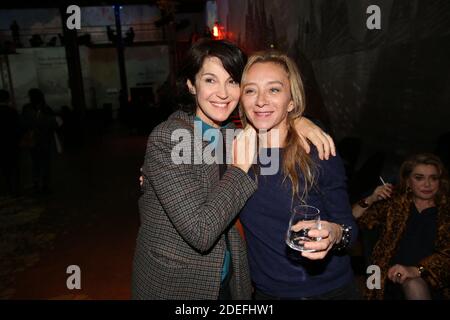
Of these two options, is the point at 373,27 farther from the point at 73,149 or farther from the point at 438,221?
the point at 73,149

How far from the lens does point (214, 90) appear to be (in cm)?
152

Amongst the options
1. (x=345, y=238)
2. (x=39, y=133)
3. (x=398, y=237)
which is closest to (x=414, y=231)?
(x=398, y=237)

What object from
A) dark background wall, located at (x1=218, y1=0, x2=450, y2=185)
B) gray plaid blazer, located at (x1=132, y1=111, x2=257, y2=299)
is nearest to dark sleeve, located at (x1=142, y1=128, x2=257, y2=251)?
gray plaid blazer, located at (x1=132, y1=111, x2=257, y2=299)

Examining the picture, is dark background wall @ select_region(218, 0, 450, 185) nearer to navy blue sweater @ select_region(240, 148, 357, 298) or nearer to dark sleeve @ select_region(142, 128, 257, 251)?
navy blue sweater @ select_region(240, 148, 357, 298)

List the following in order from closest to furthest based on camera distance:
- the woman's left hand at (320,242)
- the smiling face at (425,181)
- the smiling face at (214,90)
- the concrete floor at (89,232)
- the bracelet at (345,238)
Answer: the woman's left hand at (320,242)
the bracelet at (345,238)
the smiling face at (214,90)
the smiling face at (425,181)
the concrete floor at (89,232)

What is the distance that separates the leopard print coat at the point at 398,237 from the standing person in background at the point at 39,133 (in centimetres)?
532

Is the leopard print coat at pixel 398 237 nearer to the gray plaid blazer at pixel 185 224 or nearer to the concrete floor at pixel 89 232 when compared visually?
the gray plaid blazer at pixel 185 224

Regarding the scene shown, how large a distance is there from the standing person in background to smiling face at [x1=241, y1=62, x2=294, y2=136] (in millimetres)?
5232

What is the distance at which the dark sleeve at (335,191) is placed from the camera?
1.42 metres

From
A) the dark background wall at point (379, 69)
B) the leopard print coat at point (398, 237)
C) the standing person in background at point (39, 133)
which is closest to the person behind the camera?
the leopard print coat at point (398, 237)

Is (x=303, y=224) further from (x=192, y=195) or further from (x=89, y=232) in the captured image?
(x=89, y=232)

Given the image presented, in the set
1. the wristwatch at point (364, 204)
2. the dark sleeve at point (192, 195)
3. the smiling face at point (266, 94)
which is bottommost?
the wristwatch at point (364, 204)

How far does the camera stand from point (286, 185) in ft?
4.75

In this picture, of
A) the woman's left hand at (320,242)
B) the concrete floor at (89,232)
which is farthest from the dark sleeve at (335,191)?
the concrete floor at (89,232)
